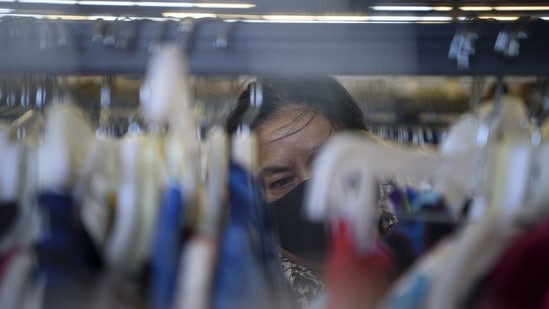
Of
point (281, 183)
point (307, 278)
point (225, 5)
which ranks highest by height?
point (225, 5)

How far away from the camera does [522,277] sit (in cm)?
43

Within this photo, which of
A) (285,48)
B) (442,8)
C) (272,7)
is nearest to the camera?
(285,48)

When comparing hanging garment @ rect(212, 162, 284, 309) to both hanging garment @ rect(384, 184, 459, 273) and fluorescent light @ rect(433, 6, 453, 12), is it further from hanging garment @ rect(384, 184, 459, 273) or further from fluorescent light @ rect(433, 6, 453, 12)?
fluorescent light @ rect(433, 6, 453, 12)

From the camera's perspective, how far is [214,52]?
56 cm

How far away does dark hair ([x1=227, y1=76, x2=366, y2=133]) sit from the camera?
83 centimetres

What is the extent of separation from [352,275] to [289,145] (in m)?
0.38

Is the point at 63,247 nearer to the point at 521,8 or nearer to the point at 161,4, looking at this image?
the point at 161,4

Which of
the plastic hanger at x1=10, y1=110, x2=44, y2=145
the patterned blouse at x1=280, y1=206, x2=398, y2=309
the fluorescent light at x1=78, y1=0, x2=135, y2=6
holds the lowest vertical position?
the patterned blouse at x1=280, y1=206, x2=398, y2=309

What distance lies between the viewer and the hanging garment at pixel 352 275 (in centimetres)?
46

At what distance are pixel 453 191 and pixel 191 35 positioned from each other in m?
0.25

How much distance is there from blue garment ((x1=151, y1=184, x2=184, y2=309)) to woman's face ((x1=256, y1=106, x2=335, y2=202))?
33 centimetres

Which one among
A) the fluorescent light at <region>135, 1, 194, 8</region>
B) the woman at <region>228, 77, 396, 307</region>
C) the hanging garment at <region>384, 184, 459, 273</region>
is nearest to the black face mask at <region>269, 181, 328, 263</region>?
the woman at <region>228, 77, 396, 307</region>

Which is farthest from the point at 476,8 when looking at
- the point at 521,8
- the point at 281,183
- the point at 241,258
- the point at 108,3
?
the point at 241,258

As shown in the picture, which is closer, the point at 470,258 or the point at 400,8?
the point at 470,258
